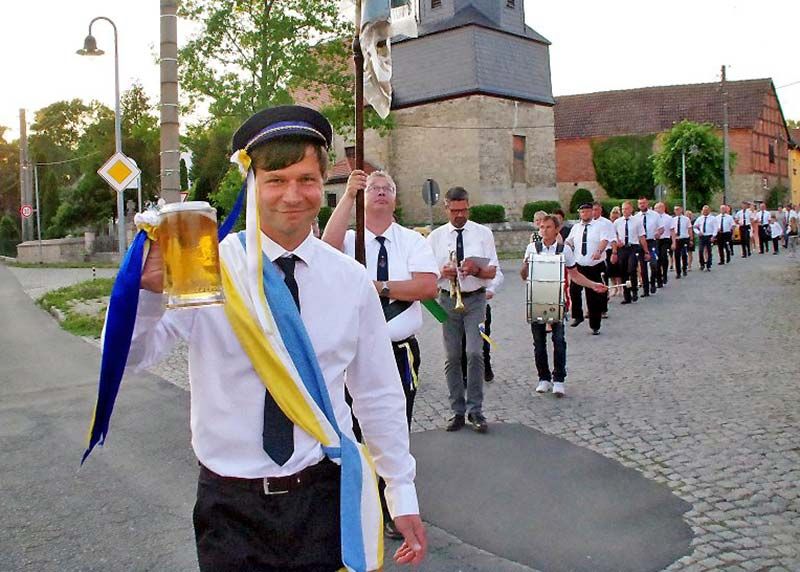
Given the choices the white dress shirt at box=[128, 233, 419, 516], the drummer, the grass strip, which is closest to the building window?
the grass strip

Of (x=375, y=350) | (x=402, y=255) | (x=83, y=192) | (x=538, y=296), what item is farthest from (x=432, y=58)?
(x=375, y=350)

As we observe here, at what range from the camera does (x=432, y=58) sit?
4591cm

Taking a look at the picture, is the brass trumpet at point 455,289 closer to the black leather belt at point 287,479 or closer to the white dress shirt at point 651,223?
the black leather belt at point 287,479

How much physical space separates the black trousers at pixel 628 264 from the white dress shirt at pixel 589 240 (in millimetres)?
3810

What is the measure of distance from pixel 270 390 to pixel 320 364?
19 cm

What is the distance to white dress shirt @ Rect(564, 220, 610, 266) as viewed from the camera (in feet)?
44.3

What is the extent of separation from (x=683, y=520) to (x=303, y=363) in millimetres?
3807

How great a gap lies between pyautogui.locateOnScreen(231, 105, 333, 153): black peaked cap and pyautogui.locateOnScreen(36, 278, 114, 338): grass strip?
13185 millimetres

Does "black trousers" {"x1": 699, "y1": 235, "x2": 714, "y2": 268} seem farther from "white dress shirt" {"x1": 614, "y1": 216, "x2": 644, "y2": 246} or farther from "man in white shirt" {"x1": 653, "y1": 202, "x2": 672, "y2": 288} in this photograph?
"white dress shirt" {"x1": 614, "y1": 216, "x2": 644, "y2": 246}

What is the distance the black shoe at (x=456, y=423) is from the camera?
7234 mm

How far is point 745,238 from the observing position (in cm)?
3375

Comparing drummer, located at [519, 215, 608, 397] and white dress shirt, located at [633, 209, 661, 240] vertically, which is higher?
white dress shirt, located at [633, 209, 661, 240]

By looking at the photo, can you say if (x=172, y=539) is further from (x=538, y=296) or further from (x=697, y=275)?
(x=697, y=275)

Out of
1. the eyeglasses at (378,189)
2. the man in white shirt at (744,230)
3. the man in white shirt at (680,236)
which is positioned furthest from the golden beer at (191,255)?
the man in white shirt at (744,230)
